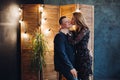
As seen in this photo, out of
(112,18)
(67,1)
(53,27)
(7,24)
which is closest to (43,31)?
(53,27)

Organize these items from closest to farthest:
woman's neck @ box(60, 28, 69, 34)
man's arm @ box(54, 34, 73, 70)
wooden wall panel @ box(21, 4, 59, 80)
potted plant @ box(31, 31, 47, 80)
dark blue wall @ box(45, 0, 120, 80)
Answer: man's arm @ box(54, 34, 73, 70), woman's neck @ box(60, 28, 69, 34), potted plant @ box(31, 31, 47, 80), wooden wall panel @ box(21, 4, 59, 80), dark blue wall @ box(45, 0, 120, 80)

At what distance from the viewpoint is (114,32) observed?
8672 mm

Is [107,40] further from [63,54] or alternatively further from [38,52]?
[63,54]

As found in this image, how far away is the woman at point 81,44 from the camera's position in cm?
423

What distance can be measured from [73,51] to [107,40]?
4.54m

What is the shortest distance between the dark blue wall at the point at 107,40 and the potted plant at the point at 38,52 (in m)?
2.35

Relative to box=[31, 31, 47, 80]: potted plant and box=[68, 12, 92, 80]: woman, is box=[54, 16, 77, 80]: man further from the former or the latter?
box=[31, 31, 47, 80]: potted plant

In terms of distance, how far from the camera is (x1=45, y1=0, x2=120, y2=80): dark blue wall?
8.60 metres

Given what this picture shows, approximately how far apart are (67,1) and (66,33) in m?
4.09

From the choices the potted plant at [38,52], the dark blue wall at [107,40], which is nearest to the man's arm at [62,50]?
the potted plant at [38,52]

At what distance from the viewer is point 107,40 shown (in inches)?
340

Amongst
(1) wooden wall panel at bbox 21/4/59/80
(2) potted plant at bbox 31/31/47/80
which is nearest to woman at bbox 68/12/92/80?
(2) potted plant at bbox 31/31/47/80

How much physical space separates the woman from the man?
0.31ft

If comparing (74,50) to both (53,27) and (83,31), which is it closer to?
(83,31)
